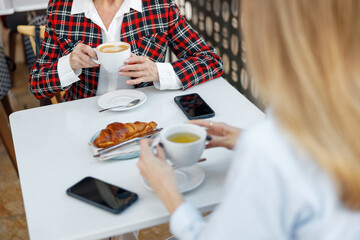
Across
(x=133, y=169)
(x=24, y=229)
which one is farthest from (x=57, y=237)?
(x=24, y=229)

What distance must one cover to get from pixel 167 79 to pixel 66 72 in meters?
0.33

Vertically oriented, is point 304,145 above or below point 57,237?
above

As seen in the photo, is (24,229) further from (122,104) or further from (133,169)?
(133,169)

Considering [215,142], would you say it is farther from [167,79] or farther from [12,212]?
[12,212]

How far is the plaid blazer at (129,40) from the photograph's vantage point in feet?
4.97

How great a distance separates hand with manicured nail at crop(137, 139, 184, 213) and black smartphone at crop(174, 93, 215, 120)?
1.10ft

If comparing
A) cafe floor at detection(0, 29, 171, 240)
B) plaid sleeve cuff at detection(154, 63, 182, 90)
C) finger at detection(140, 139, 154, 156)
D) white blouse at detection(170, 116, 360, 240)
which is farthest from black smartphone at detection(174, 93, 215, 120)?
cafe floor at detection(0, 29, 171, 240)

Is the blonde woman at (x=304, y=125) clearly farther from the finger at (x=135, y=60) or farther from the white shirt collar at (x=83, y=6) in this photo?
the white shirt collar at (x=83, y=6)

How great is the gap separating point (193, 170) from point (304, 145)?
437 millimetres

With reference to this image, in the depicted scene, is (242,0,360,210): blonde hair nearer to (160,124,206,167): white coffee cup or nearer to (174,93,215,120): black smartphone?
(160,124,206,167): white coffee cup

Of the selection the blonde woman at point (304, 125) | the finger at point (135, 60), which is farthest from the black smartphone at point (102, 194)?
the finger at point (135, 60)

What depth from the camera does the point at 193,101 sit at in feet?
4.41

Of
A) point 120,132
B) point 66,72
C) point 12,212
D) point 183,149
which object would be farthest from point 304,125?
point 12,212

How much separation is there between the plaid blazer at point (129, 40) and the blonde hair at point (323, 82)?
33.8 inches
